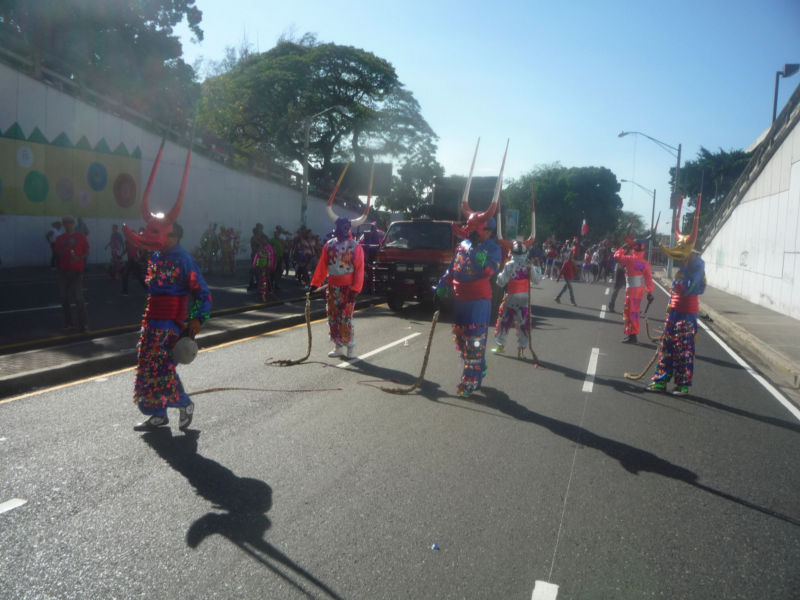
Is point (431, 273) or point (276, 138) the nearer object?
point (431, 273)

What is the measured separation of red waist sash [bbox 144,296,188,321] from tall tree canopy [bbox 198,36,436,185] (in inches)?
1651

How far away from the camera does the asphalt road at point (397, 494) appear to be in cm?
347

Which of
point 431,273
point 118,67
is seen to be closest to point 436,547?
point 431,273

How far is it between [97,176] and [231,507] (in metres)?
23.6

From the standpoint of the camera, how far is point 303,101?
4747 centimetres

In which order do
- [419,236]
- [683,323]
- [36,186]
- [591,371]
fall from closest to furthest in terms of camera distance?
[683,323] < [591,371] < [419,236] < [36,186]

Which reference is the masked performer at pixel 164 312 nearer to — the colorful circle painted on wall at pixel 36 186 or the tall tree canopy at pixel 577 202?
the colorful circle painted on wall at pixel 36 186

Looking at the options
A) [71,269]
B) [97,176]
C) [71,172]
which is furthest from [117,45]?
[71,269]

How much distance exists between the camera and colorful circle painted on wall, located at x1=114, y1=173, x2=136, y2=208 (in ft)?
84.9

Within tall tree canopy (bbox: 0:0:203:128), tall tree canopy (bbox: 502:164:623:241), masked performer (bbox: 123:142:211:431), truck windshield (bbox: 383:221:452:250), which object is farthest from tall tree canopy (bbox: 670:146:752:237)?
masked performer (bbox: 123:142:211:431)

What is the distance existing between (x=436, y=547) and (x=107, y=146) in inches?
1003

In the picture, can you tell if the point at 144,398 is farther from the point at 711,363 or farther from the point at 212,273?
the point at 212,273

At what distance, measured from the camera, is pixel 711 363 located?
10633mm

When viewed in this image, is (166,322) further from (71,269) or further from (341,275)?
(71,269)
